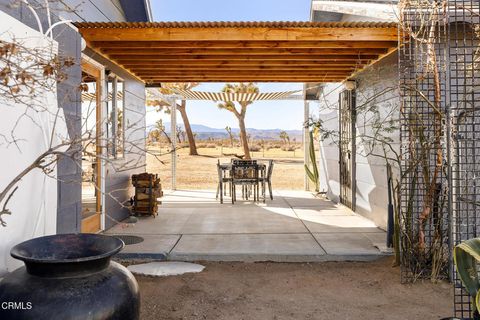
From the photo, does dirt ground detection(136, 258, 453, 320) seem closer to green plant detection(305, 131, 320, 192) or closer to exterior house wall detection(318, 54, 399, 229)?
exterior house wall detection(318, 54, 399, 229)

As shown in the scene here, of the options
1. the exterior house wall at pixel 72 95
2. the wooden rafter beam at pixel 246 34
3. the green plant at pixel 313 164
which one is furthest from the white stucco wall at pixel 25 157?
the green plant at pixel 313 164

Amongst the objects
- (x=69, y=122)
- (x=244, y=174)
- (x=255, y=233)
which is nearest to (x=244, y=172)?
(x=244, y=174)

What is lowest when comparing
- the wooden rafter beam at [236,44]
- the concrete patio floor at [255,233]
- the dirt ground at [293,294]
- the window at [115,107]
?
the dirt ground at [293,294]

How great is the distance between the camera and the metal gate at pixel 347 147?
7.31 meters

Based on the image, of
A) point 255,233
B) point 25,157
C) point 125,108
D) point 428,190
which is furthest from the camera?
point 125,108

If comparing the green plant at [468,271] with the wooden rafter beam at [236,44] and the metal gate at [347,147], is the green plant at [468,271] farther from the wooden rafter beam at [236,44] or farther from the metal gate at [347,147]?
the metal gate at [347,147]

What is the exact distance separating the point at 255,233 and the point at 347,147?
9.94ft

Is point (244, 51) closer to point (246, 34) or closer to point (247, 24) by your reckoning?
point (246, 34)

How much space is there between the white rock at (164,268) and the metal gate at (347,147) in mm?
3804

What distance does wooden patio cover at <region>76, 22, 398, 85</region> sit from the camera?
4.76 metres

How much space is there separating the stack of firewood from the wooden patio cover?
1789 millimetres

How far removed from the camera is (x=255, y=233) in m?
5.58

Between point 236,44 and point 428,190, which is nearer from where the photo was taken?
point 428,190

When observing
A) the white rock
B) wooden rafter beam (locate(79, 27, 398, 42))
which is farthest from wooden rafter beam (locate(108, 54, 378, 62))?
the white rock
